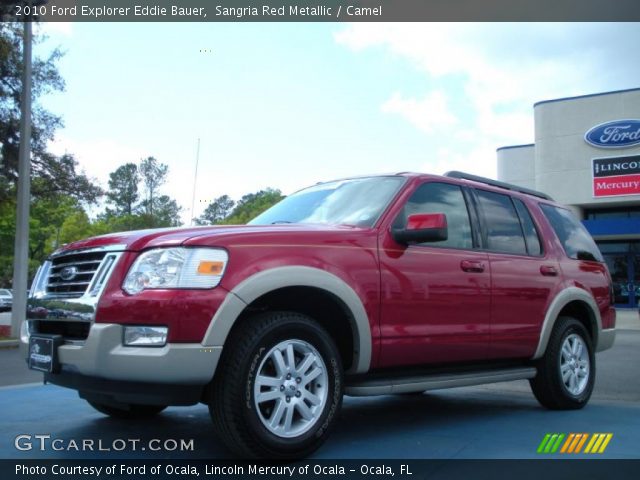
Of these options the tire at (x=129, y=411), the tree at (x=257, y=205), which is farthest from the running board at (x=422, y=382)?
the tree at (x=257, y=205)

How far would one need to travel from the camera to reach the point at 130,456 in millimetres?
4059

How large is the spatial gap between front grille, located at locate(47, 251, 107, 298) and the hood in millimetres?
61

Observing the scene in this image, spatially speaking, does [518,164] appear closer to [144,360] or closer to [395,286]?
[395,286]

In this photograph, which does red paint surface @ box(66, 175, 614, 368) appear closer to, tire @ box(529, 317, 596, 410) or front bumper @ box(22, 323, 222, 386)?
front bumper @ box(22, 323, 222, 386)

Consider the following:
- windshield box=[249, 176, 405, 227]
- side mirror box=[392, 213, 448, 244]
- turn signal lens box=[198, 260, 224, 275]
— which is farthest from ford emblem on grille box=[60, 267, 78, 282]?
side mirror box=[392, 213, 448, 244]

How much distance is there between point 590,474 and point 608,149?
30561 millimetres

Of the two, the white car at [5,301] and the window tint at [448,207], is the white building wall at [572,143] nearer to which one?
the white car at [5,301]

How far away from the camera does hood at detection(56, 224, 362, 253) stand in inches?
151

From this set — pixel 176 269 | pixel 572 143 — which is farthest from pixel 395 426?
pixel 572 143

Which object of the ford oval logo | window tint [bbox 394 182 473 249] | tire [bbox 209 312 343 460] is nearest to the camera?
tire [bbox 209 312 343 460]

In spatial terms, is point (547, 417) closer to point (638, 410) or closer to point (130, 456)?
point (638, 410)

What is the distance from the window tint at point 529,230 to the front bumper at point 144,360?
3422 millimetres

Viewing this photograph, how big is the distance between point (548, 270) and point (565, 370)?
0.92 m

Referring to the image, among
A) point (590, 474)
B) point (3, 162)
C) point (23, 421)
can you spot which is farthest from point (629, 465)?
point (3, 162)
